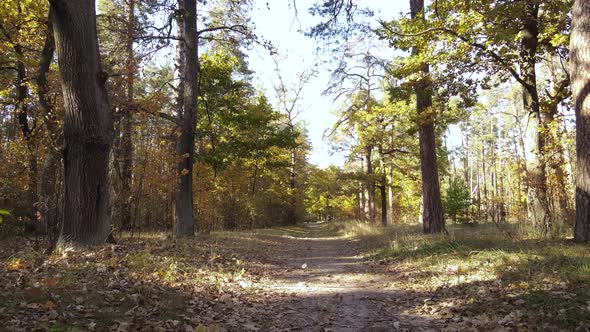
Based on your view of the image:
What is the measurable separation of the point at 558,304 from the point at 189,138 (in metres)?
11.1

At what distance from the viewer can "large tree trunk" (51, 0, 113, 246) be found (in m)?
6.97

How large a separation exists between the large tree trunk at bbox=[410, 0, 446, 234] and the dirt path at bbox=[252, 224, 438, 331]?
3.86 metres

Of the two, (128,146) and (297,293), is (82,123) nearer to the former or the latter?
(297,293)

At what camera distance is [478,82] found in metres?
11.8

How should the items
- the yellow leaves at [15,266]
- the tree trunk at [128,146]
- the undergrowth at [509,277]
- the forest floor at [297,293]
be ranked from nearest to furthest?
the forest floor at [297,293] → the undergrowth at [509,277] → the yellow leaves at [15,266] → the tree trunk at [128,146]

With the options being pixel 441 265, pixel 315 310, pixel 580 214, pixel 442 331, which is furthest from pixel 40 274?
pixel 580 214

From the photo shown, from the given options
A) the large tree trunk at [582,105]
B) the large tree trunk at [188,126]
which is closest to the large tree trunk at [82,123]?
the large tree trunk at [188,126]

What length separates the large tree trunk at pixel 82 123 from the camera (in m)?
6.97

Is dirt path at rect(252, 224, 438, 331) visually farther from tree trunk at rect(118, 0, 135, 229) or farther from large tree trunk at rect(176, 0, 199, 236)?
tree trunk at rect(118, 0, 135, 229)

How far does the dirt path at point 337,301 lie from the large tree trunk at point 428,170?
3857 mm

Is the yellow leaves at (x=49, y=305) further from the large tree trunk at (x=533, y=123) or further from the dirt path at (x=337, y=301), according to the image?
the large tree trunk at (x=533, y=123)

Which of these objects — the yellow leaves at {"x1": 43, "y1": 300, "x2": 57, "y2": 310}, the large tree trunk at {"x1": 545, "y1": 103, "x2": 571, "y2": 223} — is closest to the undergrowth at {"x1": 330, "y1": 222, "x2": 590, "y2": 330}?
the large tree trunk at {"x1": 545, "y1": 103, "x2": 571, "y2": 223}

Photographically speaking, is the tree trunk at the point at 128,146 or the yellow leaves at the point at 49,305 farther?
the tree trunk at the point at 128,146

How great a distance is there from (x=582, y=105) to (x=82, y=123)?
9258 millimetres
